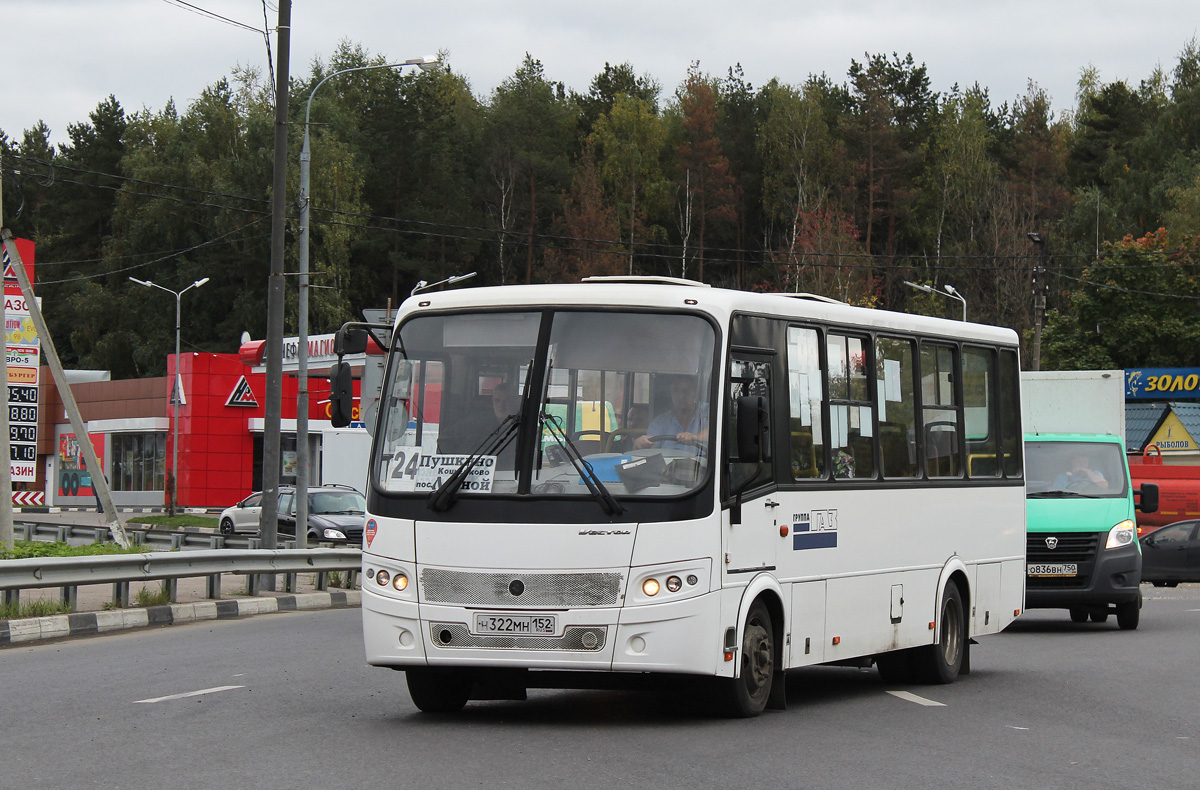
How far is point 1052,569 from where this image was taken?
17.5 metres

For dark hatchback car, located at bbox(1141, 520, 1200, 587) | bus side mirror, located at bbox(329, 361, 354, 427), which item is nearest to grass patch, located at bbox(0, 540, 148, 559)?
bus side mirror, located at bbox(329, 361, 354, 427)

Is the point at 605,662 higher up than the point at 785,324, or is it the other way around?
the point at 785,324

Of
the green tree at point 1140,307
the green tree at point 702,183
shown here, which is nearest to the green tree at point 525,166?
the green tree at point 702,183

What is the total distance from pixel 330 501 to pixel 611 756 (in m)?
26.0

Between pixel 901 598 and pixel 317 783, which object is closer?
pixel 317 783

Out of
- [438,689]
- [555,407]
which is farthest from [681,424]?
[438,689]

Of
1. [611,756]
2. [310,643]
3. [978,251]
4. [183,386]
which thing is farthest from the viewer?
[978,251]

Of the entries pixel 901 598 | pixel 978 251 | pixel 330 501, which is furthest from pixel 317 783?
pixel 978 251

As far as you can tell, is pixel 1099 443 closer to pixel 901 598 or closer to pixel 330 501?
pixel 901 598

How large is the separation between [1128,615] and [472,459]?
11388 mm

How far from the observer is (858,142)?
292 ft

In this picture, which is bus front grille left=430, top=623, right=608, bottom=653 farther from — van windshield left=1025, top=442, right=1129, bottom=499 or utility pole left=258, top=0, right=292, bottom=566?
utility pole left=258, top=0, right=292, bottom=566

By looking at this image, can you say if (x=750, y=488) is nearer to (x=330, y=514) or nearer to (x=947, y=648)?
(x=947, y=648)

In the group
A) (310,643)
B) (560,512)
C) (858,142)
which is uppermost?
(858,142)
